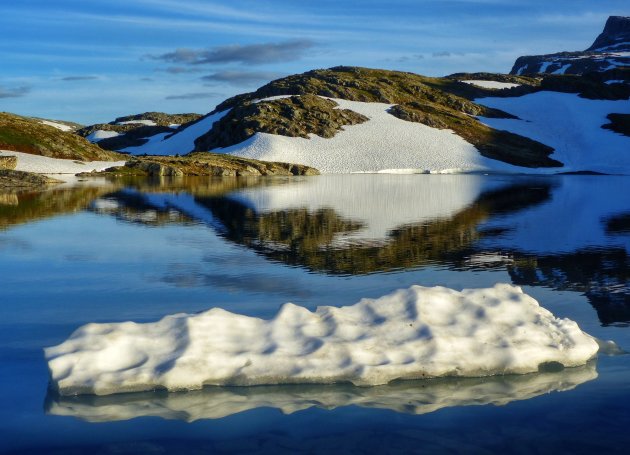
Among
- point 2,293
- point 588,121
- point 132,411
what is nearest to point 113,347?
point 132,411

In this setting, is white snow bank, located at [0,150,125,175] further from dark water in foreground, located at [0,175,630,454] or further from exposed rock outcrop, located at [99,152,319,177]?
dark water in foreground, located at [0,175,630,454]

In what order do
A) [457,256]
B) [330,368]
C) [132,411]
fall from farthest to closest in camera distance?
[457,256] < [330,368] < [132,411]

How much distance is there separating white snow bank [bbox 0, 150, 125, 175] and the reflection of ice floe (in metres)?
82.5

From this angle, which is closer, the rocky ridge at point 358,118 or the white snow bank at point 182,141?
the rocky ridge at point 358,118

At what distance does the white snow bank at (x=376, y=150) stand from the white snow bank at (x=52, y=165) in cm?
2909

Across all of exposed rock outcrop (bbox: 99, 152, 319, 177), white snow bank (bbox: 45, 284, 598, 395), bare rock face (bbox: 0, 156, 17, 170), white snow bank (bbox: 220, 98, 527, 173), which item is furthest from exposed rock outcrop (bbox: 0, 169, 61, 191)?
white snow bank (bbox: 220, 98, 527, 173)

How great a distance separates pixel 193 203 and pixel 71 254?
74.3ft

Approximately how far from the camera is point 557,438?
8.77 meters

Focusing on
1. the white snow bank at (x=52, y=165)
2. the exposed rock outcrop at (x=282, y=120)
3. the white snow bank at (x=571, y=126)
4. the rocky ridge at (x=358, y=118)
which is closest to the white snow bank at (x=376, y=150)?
the exposed rock outcrop at (x=282, y=120)

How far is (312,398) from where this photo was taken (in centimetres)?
1035

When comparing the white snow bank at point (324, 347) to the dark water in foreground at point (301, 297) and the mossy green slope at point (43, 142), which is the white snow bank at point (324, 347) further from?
the mossy green slope at point (43, 142)

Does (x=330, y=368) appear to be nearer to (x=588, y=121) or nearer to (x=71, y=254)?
(x=71, y=254)

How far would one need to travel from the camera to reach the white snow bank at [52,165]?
8731 cm

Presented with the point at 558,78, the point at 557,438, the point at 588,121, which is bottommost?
the point at 557,438
